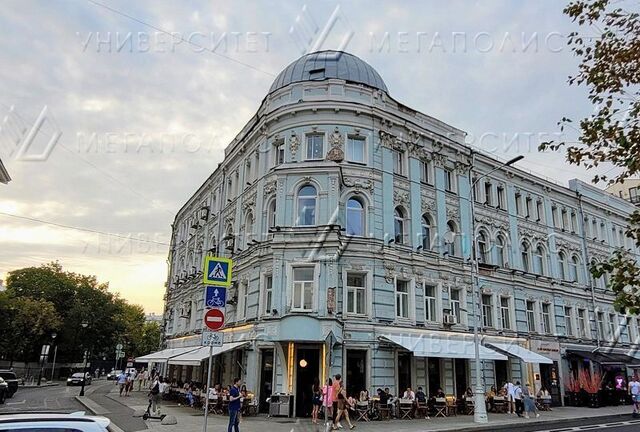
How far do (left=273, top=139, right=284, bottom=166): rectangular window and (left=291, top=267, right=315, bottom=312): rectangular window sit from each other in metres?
5.72

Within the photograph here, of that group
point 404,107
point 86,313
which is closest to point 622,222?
point 404,107

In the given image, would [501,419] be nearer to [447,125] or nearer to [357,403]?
[357,403]

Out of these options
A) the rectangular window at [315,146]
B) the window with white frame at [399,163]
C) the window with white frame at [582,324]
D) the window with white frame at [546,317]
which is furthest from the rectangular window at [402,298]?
the window with white frame at [582,324]

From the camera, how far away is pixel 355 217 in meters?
23.1

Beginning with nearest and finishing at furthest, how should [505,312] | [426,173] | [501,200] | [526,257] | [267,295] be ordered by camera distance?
[267,295]
[426,173]
[505,312]
[501,200]
[526,257]

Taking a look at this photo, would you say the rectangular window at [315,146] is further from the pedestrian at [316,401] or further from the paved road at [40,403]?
the paved road at [40,403]

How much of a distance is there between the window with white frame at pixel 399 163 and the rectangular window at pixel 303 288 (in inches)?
293

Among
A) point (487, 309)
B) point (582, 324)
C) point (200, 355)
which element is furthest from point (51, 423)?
point (582, 324)

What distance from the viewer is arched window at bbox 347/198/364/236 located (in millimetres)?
22812

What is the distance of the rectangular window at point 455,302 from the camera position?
25491 mm

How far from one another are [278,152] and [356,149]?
3.96 meters

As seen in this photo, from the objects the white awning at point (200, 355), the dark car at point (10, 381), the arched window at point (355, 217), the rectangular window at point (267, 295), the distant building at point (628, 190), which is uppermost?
the distant building at point (628, 190)

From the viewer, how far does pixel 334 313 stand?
20500 mm

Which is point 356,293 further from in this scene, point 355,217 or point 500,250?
point 500,250
